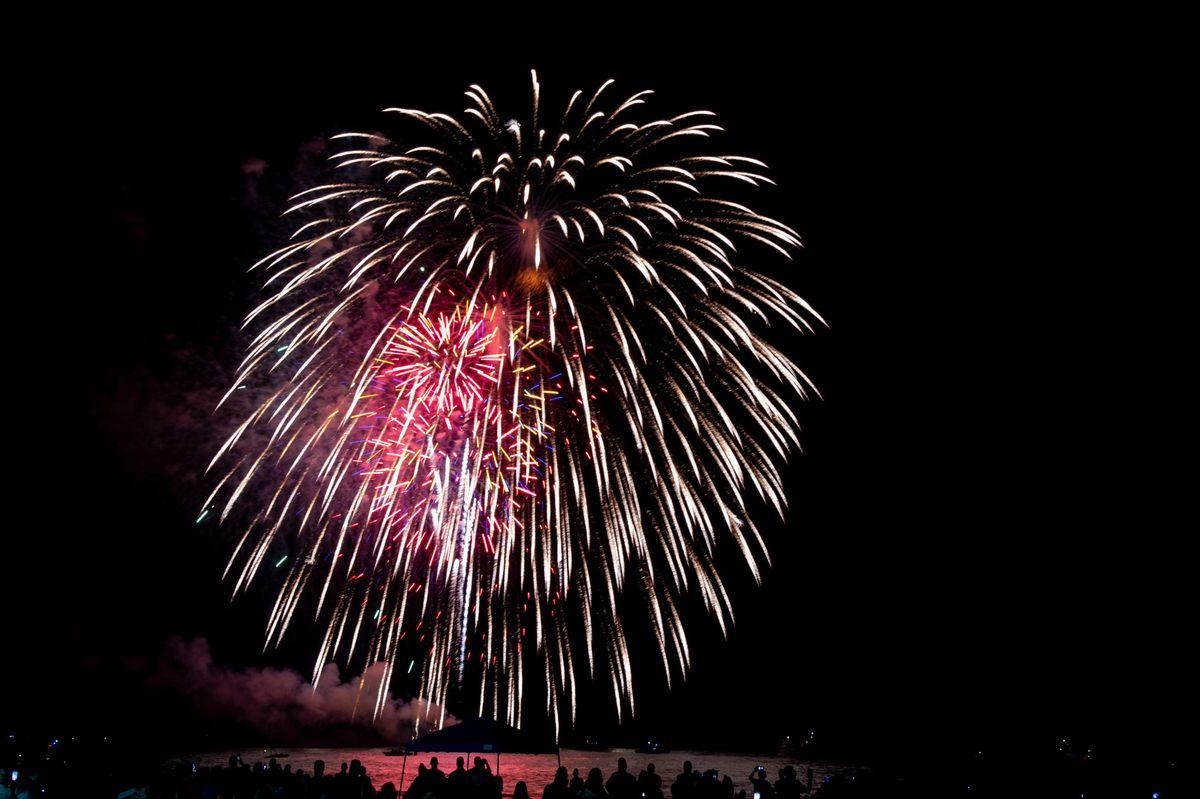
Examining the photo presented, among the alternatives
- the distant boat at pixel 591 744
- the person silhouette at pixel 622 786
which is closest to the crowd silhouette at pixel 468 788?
the person silhouette at pixel 622 786

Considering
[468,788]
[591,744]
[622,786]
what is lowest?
[622,786]

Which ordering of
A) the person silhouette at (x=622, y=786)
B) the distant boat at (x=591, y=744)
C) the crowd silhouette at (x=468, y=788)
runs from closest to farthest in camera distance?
the crowd silhouette at (x=468, y=788) < the person silhouette at (x=622, y=786) < the distant boat at (x=591, y=744)

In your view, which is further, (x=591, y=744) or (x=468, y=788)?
(x=591, y=744)

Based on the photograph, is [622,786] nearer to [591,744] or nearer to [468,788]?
[468,788]

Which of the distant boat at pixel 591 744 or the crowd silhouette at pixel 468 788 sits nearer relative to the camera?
the crowd silhouette at pixel 468 788

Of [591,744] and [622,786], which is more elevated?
[591,744]

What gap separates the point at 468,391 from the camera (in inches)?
651

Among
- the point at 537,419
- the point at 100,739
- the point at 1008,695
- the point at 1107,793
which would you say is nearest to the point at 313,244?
the point at 537,419

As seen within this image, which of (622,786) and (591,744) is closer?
(622,786)

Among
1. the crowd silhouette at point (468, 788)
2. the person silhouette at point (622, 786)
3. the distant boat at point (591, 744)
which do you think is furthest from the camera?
the distant boat at point (591, 744)

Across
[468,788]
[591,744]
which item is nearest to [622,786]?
[468,788]

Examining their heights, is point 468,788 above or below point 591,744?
below

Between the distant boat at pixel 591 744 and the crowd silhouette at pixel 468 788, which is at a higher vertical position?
the distant boat at pixel 591 744

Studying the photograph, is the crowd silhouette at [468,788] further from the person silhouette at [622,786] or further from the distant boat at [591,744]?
the distant boat at [591,744]
